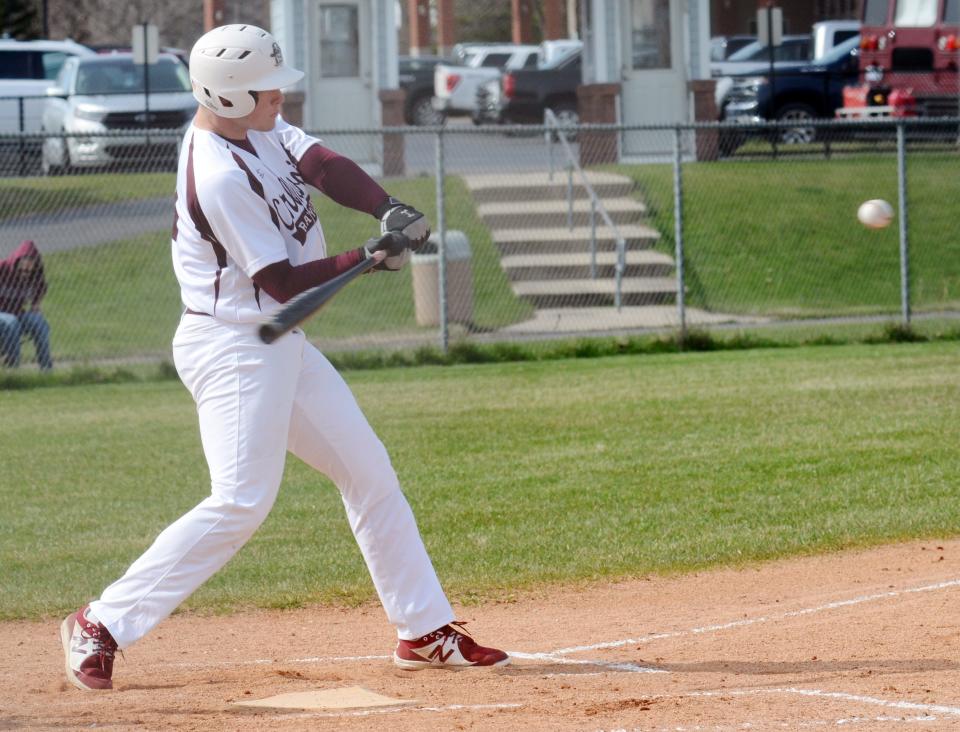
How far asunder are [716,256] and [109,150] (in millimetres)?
9281

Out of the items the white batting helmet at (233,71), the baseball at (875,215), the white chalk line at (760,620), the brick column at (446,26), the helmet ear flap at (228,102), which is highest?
the brick column at (446,26)

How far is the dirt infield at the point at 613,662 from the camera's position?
4.77 m

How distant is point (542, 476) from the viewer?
9.45 metres

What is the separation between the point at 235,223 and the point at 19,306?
9.88 meters

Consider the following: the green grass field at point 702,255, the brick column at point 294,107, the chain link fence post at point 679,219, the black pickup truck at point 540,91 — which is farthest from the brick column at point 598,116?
the chain link fence post at point 679,219

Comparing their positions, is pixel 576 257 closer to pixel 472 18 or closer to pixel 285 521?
pixel 285 521

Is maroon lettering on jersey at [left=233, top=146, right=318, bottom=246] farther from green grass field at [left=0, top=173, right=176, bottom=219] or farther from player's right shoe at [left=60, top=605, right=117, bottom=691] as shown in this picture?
green grass field at [left=0, top=173, right=176, bottom=219]

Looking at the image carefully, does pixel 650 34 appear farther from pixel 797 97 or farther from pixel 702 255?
pixel 702 255

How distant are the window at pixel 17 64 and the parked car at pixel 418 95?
1149 cm

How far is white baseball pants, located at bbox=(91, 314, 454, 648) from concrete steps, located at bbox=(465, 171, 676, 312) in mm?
11465

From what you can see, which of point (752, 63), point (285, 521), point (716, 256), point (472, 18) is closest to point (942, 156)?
point (716, 256)

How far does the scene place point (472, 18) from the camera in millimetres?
61688

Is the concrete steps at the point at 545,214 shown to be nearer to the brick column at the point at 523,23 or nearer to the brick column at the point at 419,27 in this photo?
the brick column at the point at 523,23

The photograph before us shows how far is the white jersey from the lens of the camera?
483 cm
